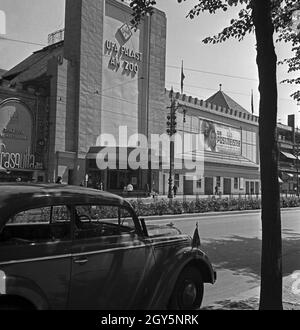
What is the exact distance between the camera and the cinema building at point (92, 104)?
3822cm

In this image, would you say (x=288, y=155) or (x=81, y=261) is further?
(x=288, y=155)

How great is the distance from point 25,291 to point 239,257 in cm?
773

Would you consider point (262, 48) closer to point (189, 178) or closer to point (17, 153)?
point (17, 153)

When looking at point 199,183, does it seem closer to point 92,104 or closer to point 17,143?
point 92,104

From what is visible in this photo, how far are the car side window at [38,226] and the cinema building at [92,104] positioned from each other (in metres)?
31.9

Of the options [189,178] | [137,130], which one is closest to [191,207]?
[137,130]

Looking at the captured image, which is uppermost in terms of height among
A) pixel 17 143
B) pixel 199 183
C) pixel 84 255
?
pixel 17 143

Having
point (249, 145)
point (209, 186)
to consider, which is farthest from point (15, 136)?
point (249, 145)

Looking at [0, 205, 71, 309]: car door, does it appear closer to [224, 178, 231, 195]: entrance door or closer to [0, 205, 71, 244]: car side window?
[0, 205, 71, 244]: car side window

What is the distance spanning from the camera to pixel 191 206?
22734mm

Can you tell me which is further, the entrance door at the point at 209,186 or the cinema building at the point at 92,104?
the entrance door at the point at 209,186

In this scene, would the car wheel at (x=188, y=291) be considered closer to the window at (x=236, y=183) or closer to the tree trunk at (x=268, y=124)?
the tree trunk at (x=268, y=124)

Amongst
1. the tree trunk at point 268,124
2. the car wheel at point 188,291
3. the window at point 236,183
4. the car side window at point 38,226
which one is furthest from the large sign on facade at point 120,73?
the car side window at point 38,226
